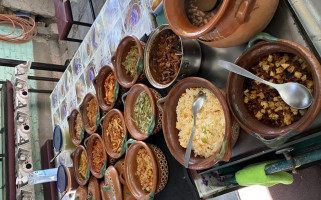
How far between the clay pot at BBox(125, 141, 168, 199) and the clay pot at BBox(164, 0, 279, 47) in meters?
0.91

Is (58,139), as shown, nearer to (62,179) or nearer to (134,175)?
(62,179)

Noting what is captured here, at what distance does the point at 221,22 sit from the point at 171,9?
1.03ft

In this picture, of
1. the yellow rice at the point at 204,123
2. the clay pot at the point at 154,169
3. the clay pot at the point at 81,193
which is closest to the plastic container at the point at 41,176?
the clay pot at the point at 81,193

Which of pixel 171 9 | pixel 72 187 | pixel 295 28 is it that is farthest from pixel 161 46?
pixel 72 187

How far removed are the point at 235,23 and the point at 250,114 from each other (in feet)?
1.32

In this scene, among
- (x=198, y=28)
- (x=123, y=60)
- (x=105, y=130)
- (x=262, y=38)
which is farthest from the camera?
(x=105, y=130)

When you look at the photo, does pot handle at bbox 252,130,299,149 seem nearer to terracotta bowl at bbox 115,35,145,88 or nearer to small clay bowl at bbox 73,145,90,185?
terracotta bowl at bbox 115,35,145,88

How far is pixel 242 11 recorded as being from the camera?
1.15 metres

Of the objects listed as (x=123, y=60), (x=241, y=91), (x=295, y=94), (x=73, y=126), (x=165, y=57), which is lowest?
(x=295, y=94)

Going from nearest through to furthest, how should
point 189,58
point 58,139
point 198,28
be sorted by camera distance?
point 198,28
point 189,58
point 58,139

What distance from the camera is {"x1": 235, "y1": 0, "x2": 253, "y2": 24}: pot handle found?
1.14 meters

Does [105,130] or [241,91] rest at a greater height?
[105,130]

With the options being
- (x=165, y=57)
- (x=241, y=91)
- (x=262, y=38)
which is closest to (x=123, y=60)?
(x=165, y=57)

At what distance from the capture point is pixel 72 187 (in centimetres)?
303
